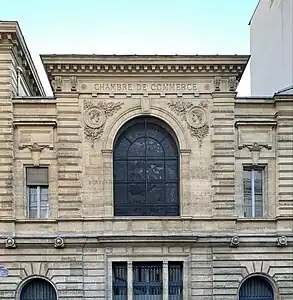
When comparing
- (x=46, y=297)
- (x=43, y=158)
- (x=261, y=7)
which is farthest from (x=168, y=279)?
(x=261, y=7)

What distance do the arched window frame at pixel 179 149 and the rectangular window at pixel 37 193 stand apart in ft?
7.93

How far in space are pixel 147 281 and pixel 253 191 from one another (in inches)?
222

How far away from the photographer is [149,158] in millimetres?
33844

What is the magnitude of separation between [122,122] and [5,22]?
237 inches

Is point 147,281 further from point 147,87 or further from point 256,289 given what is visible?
point 147,87

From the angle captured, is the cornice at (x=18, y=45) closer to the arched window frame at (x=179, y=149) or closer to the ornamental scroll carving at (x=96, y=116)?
the ornamental scroll carving at (x=96, y=116)

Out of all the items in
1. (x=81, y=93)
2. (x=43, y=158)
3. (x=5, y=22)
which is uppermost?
(x=5, y=22)

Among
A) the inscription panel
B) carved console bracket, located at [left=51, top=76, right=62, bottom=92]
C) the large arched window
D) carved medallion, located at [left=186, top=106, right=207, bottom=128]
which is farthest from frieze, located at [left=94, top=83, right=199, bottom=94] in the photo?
carved console bracket, located at [left=51, top=76, right=62, bottom=92]

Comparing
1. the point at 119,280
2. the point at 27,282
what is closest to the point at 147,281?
the point at 119,280

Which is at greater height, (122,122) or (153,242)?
(122,122)

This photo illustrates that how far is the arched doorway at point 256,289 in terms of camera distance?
109 feet

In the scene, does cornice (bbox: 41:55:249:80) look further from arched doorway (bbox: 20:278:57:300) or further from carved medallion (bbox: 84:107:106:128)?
arched doorway (bbox: 20:278:57:300)

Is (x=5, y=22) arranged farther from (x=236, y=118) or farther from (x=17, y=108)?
(x=236, y=118)

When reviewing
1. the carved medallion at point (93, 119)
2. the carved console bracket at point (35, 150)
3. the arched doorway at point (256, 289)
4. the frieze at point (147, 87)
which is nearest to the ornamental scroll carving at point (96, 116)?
the carved medallion at point (93, 119)
